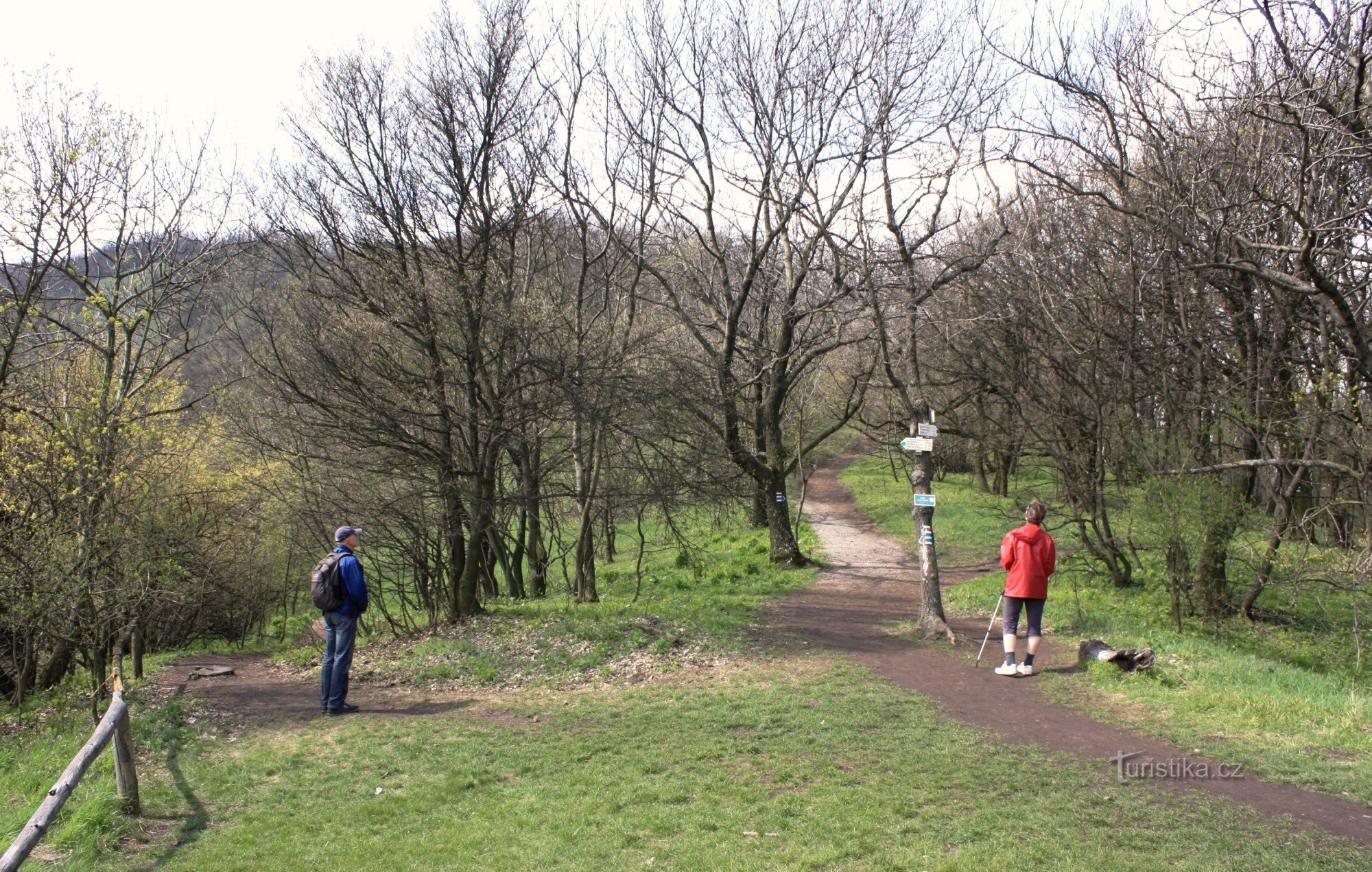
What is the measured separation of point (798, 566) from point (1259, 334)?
10.4m

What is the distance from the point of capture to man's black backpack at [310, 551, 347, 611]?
28.5 ft

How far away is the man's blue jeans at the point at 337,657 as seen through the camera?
347 inches

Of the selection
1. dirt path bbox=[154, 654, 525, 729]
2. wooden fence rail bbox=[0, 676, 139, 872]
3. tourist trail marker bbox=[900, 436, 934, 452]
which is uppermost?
tourist trail marker bbox=[900, 436, 934, 452]

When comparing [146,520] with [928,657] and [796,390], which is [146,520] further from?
[796,390]

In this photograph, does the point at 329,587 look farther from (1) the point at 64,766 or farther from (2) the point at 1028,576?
(2) the point at 1028,576

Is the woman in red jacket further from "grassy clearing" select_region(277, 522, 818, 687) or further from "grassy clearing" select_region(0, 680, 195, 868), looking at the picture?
"grassy clearing" select_region(0, 680, 195, 868)

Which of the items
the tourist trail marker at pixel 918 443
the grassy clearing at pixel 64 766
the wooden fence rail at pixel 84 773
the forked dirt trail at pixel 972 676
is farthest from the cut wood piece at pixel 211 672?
the tourist trail marker at pixel 918 443

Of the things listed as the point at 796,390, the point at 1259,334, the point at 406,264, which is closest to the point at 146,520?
the point at 406,264

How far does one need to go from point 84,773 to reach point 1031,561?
819 centimetres

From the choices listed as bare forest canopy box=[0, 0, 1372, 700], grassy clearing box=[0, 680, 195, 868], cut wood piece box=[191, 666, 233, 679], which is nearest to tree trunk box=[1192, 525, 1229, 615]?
bare forest canopy box=[0, 0, 1372, 700]

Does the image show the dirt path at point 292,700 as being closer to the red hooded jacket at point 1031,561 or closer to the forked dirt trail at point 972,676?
the forked dirt trail at point 972,676
